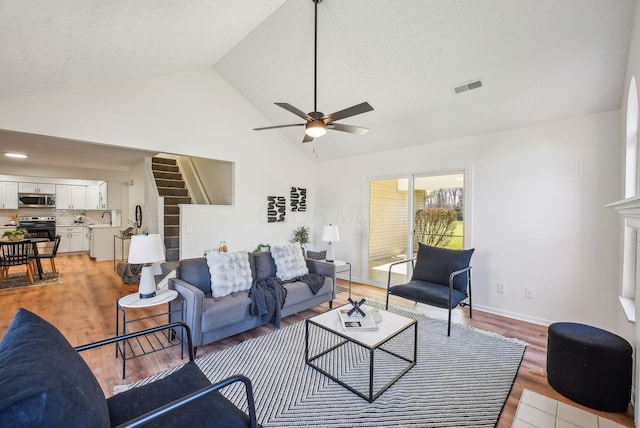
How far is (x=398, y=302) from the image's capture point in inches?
A: 168

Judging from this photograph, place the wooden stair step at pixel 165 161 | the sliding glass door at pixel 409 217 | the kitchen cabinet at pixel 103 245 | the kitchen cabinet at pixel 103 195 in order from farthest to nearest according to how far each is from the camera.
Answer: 1. the kitchen cabinet at pixel 103 195
2. the kitchen cabinet at pixel 103 245
3. the wooden stair step at pixel 165 161
4. the sliding glass door at pixel 409 217

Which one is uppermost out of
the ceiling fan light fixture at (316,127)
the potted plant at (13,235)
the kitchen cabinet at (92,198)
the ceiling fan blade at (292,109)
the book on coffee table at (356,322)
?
the ceiling fan blade at (292,109)

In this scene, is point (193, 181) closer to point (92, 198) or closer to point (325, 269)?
point (325, 269)

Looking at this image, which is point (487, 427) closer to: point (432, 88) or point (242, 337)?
point (242, 337)

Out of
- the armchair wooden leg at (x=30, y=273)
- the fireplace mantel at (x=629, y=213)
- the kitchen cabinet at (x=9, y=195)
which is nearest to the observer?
the fireplace mantel at (x=629, y=213)

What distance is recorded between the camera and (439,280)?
3664 mm

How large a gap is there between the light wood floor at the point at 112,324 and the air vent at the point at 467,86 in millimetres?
2802

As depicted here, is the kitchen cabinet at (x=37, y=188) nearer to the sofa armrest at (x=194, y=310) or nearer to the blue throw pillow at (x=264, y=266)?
the blue throw pillow at (x=264, y=266)

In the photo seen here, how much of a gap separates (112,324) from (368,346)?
3095 mm

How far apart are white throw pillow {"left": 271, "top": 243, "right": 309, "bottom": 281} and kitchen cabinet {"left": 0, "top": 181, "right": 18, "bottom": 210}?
842 cm

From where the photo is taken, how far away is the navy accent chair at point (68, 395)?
2.60ft

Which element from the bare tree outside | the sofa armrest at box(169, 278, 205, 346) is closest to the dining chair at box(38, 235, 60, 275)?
the sofa armrest at box(169, 278, 205, 346)

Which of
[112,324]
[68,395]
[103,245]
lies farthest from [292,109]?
[103,245]

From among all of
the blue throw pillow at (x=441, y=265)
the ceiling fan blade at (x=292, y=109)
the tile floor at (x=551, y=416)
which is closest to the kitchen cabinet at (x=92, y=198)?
the ceiling fan blade at (x=292, y=109)
